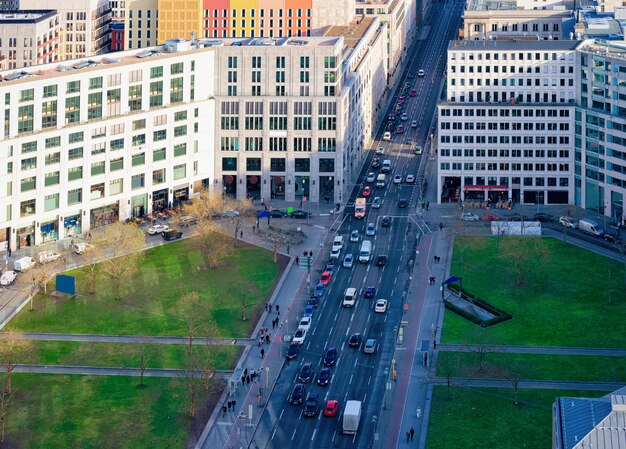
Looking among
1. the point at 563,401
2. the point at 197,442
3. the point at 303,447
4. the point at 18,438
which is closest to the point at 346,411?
the point at 303,447

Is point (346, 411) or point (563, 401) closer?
point (563, 401)

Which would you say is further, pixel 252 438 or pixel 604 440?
pixel 252 438

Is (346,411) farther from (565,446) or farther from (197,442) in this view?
(565,446)

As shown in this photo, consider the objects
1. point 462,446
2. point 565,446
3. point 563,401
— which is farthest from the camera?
point 462,446

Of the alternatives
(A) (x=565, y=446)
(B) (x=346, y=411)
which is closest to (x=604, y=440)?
Answer: (A) (x=565, y=446)

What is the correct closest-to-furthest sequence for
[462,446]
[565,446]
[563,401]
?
[565,446], [563,401], [462,446]

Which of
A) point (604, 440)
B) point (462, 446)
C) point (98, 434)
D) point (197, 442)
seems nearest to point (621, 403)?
point (604, 440)

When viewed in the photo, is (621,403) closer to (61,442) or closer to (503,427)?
(503,427)
